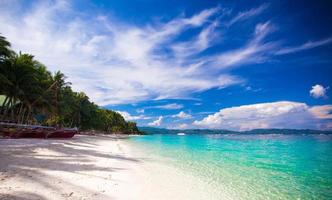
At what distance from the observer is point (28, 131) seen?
2281 cm

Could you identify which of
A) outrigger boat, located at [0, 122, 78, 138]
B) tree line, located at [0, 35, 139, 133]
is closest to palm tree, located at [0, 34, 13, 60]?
tree line, located at [0, 35, 139, 133]

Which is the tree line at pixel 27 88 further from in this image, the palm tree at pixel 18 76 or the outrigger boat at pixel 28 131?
the outrigger boat at pixel 28 131

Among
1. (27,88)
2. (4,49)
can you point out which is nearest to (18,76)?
(27,88)

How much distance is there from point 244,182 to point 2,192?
9274mm

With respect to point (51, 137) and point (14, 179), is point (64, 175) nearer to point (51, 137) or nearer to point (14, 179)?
point (14, 179)

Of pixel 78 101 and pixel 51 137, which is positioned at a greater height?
pixel 78 101

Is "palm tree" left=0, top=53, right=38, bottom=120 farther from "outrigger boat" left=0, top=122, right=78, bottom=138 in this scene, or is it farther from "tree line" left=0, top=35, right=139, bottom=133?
"outrigger boat" left=0, top=122, right=78, bottom=138

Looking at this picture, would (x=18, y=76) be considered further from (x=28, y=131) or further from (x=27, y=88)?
(x=28, y=131)

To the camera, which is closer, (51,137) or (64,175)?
(64,175)

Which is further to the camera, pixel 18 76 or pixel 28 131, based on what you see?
pixel 18 76

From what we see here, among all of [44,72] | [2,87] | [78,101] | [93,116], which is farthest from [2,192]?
[93,116]

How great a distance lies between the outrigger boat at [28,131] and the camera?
68.9 ft

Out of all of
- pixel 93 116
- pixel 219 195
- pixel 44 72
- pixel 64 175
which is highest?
pixel 44 72

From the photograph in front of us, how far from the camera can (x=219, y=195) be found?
7.93m
